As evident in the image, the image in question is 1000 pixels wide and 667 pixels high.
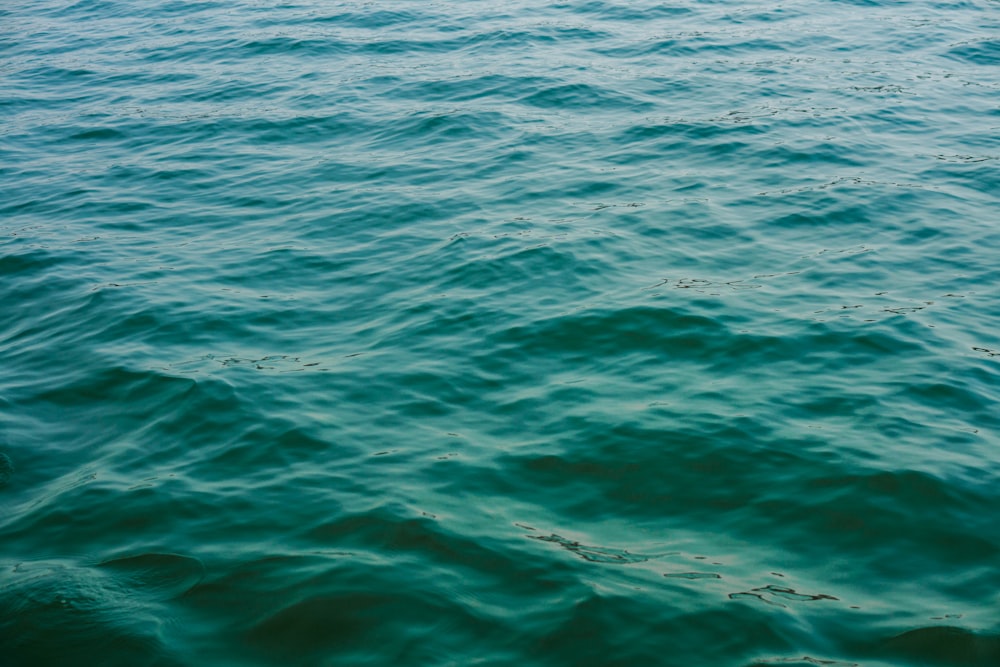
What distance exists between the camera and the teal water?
529cm

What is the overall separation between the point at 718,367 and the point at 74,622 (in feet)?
17.0

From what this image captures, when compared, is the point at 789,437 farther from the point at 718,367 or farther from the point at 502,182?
the point at 502,182

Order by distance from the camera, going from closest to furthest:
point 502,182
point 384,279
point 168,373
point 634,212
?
1. point 168,373
2. point 384,279
3. point 634,212
4. point 502,182

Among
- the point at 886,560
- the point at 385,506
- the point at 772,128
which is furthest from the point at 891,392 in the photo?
the point at 772,128

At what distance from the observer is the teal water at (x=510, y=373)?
5.29 meters

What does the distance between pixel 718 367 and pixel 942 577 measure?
267 cm

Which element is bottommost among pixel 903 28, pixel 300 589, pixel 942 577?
pixel 942 577

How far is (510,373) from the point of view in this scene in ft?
25.5

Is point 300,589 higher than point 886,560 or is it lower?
higher

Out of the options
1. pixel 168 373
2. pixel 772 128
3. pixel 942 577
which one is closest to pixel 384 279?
pixel 168 373

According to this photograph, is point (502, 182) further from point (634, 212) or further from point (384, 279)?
point (384, 279)

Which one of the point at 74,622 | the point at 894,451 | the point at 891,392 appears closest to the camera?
the point at 74,622

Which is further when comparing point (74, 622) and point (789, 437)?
point (789, 437)

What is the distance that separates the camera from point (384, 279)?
31.2ft
